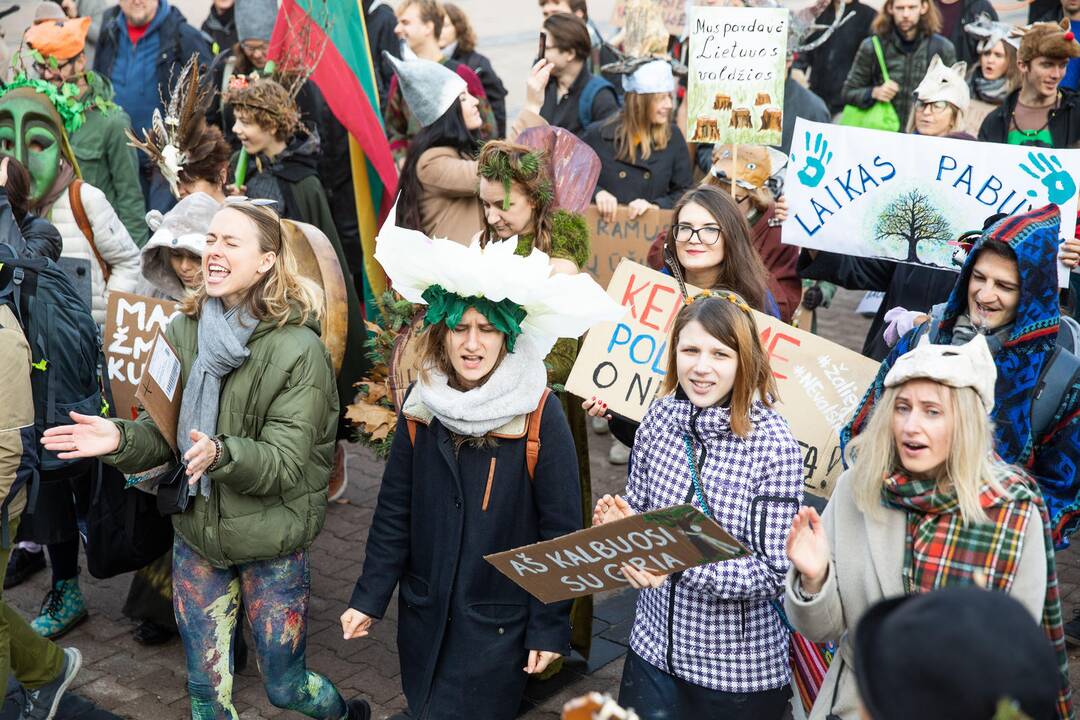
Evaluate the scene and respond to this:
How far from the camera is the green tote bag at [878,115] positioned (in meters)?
9.32

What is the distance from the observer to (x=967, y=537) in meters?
3.04

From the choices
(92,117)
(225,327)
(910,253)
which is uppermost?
(92,117)

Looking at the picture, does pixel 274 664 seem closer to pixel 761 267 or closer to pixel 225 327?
pixel 225 327

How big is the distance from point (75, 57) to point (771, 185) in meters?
4.39

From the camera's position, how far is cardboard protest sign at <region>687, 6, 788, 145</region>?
597 cm

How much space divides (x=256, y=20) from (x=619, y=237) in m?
3.20

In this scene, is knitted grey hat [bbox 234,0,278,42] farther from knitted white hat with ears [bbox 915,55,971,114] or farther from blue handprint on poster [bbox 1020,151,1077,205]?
blue handprint on poster [bbox 1020,151,1077,205]

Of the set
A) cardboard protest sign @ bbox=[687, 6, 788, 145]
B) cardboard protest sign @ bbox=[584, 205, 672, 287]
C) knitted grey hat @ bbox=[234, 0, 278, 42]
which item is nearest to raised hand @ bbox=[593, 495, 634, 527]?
cardboard protest sign @ bbox=[687, 6, 788, 145]

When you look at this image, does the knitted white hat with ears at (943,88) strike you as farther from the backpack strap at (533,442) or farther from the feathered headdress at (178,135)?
the feathered headdress at (178,135)

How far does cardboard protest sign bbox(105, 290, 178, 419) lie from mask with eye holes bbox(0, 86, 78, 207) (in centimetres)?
122

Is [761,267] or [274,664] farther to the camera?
[761,267]

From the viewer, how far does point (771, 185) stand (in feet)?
19.9

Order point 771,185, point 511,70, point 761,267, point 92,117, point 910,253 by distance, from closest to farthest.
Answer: point 761,267 < point 910,253 < point 771,185 < point 92,117 < point 511,70

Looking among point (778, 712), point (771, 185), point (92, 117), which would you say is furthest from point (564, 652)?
point (92, 117)
